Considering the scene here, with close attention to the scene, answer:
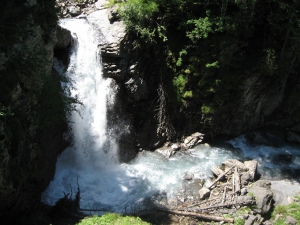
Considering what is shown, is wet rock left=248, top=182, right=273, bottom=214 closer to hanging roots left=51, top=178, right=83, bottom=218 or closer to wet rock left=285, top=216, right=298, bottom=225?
wet rock left=285, top=216, right=298, bottom=225

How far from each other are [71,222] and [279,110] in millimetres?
13558

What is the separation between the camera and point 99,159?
1472 cm

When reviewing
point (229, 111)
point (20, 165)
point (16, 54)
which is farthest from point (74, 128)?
point (229, 111)

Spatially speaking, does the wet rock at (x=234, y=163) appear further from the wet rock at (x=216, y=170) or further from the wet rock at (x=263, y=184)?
the wet rock at (x=263, y=184)

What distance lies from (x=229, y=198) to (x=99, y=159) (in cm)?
644

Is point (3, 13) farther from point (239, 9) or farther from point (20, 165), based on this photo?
Result: point (239, 9)

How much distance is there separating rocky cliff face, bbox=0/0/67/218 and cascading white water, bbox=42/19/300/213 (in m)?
2.33

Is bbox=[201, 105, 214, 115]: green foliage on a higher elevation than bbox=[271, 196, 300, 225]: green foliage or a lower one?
higher

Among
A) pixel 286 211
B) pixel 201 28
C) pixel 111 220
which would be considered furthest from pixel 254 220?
pixel 201 28

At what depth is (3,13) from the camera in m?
7.53

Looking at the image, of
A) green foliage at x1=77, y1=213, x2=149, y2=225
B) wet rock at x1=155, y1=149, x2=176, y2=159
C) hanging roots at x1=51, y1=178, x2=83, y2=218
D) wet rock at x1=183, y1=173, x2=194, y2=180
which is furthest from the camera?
wet rock at x1=155, y1=149, x2=176, y2=159

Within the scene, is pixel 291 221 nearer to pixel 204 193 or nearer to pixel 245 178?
pixel 245 178

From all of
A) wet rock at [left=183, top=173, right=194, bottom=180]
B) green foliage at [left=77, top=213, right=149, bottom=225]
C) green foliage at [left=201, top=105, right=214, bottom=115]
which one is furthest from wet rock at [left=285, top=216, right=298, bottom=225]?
green foliage at [left=201, top=105, right=214, bottom=115]

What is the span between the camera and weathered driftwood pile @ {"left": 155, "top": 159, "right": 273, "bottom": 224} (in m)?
11.4
